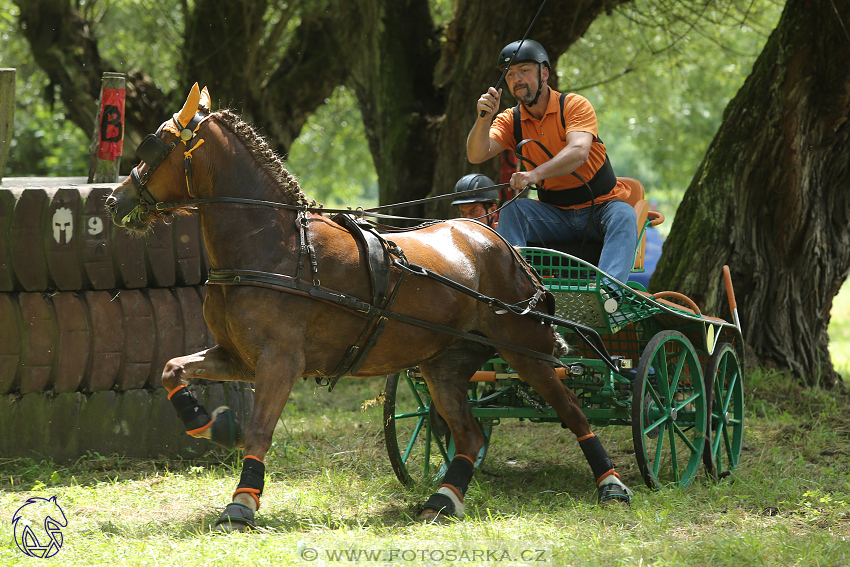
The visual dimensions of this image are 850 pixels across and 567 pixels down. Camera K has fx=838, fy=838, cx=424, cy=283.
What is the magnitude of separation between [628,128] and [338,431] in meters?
14.8

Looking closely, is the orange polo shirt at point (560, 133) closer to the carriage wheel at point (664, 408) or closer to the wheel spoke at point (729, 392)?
the carriage wheel at point (664, 408)

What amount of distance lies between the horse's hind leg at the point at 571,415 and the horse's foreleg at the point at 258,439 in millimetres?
1349

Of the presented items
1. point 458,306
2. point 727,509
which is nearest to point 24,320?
point 458,306

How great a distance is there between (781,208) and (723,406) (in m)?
2.92

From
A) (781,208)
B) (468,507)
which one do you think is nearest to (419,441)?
(468,507)

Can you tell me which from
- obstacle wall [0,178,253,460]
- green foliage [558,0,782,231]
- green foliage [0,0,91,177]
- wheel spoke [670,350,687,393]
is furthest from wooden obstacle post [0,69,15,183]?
green foliage [0,0,91,177]

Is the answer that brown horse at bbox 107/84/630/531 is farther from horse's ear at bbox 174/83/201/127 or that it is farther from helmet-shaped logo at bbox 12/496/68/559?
helmet-shaped logo at bbox 12/496/68/559

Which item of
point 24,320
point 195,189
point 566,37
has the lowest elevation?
point 24,320

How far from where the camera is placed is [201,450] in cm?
558

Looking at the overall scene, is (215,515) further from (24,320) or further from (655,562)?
(655,562)

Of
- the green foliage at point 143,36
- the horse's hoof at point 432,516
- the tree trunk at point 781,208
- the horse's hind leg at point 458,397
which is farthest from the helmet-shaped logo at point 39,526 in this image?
the green foliage at point 143,36

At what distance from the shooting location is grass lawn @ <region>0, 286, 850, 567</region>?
3598 mm

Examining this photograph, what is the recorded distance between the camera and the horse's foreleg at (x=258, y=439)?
3.79 metres

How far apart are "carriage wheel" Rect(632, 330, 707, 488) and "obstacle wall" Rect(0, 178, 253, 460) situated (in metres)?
2.81
